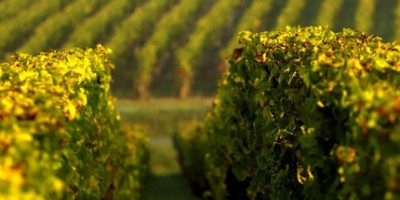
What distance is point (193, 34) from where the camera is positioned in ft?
185

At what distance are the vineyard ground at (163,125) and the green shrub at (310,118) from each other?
1659 centimetres

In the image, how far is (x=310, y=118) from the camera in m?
8.09

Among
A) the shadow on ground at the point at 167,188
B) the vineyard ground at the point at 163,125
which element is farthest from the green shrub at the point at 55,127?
the vineyard ground at the point at 163,125

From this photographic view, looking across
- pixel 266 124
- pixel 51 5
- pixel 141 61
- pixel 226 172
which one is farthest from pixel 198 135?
pixel 51 5

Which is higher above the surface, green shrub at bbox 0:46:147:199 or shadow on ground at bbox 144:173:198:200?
shadow on ground at bbox 144:173:198:200

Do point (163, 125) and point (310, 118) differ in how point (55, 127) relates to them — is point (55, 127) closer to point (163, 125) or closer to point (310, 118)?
point (310, 118)

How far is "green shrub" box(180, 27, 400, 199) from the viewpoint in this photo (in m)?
6.26

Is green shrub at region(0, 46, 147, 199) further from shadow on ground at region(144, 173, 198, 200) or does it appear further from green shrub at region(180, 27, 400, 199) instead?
shadow on ground at region(144, 173, 198, 200)

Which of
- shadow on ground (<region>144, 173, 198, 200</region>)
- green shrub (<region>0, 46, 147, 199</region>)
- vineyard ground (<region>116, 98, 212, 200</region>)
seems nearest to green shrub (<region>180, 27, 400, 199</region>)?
green shrub (<region>0, 46, 147, 199</region>)

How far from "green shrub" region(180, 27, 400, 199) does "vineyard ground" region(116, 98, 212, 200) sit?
16589 mm

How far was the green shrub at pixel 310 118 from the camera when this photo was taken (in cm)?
626

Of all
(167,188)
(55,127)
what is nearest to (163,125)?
(167,188)

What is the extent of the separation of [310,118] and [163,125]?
3565cm

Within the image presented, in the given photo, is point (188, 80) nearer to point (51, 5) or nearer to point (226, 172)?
point (51, 5)
